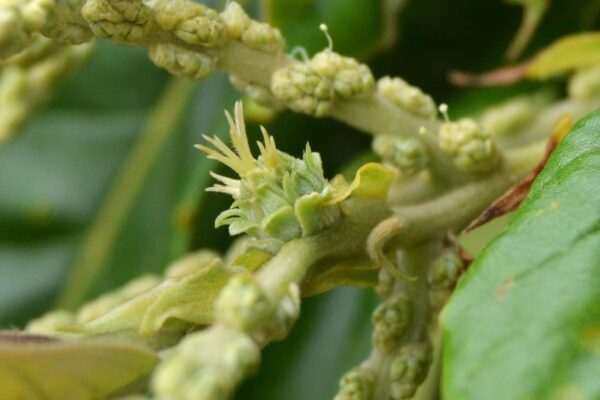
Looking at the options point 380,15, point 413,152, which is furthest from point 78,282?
point 413,152

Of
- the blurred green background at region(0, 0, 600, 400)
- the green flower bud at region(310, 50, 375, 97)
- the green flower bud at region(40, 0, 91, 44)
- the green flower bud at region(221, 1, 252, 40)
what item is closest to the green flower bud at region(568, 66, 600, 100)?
the blurred green background at region(0, 0, 600, 400)

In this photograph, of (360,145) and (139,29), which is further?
(360,145)

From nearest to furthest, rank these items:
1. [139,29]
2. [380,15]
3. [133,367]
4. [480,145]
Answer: [133,367] < [139,29] < [480,145] < [380,15]

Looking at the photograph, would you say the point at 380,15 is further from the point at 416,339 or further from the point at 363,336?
the point at 416,339

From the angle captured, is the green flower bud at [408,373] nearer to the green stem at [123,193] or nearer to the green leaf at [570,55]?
the green leaf at [570,55]

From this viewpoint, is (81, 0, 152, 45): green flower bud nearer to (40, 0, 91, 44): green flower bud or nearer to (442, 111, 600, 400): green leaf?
(40, 0, 91, 44): green flower bud
